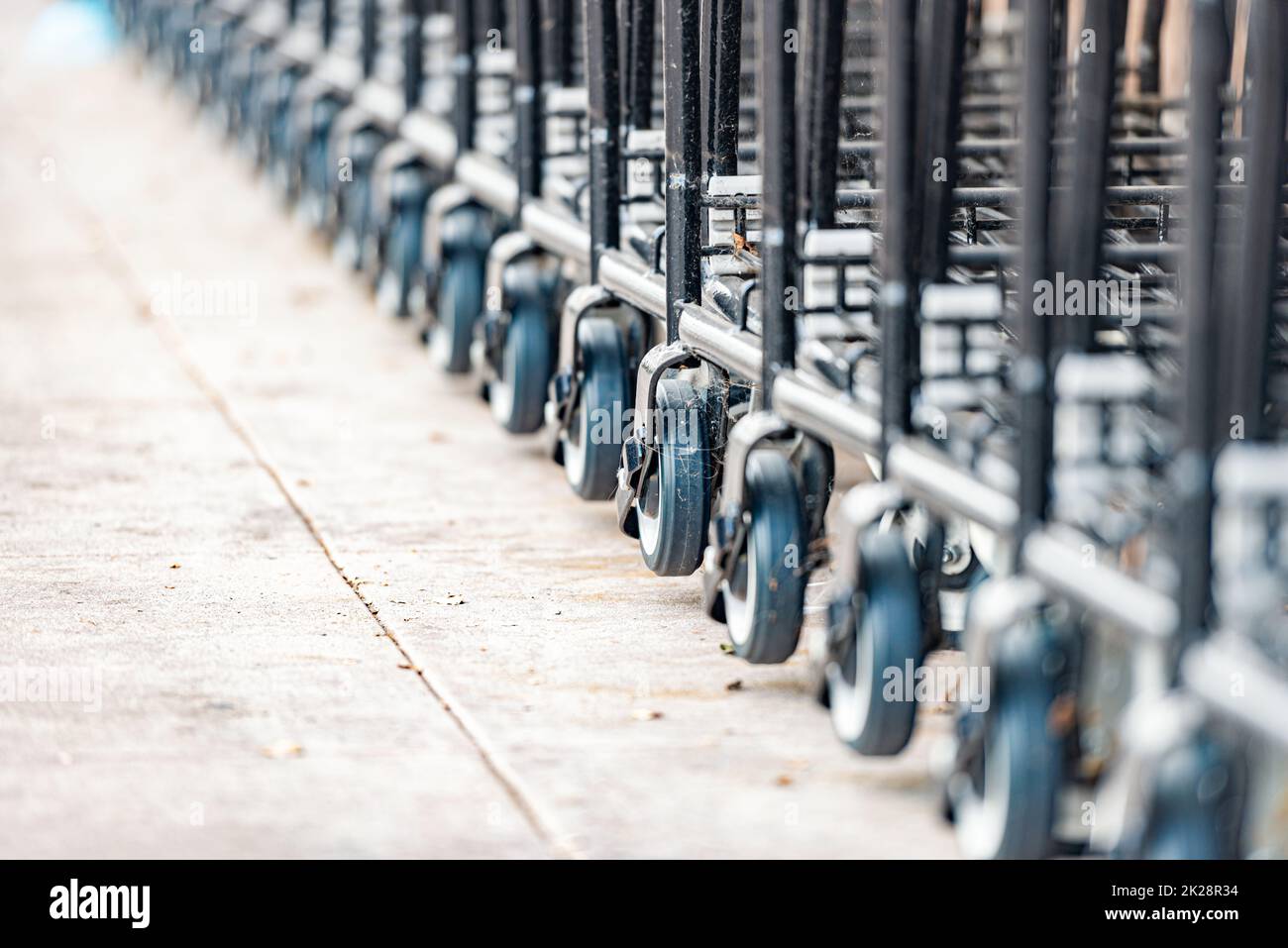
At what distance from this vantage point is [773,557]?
→ 5656 mm

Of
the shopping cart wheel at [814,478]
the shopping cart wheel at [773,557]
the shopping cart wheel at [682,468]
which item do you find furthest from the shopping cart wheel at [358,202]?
the shopping cart wheel at [773,557]

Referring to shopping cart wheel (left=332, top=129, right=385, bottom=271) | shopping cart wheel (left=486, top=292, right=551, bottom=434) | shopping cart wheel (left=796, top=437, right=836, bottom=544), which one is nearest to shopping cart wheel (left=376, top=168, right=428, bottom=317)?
shopping cart wheel (left=332, top=129, right=385, bottom=271)

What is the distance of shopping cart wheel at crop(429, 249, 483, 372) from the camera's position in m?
9.61

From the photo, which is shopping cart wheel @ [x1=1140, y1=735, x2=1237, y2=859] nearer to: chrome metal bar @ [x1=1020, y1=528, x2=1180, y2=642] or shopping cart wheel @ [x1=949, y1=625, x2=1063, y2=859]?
chrome metal bar @ [x1=1020, y1=528, x2=1180, y2=642]

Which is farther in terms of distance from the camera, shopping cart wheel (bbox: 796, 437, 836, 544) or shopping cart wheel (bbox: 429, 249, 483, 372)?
shopping cart wheel (bbox: 429, 249, 483, 372)

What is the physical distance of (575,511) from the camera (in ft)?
25.8

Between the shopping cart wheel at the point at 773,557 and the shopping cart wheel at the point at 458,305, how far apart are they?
13.3 feet

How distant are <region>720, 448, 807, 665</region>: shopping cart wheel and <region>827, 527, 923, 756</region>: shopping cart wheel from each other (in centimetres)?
47

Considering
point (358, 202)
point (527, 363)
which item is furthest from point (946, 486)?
point (358, 202)

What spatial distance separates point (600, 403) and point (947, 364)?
1.13 m

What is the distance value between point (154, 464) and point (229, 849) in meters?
3.82

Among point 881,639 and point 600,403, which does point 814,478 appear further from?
point 600,403
